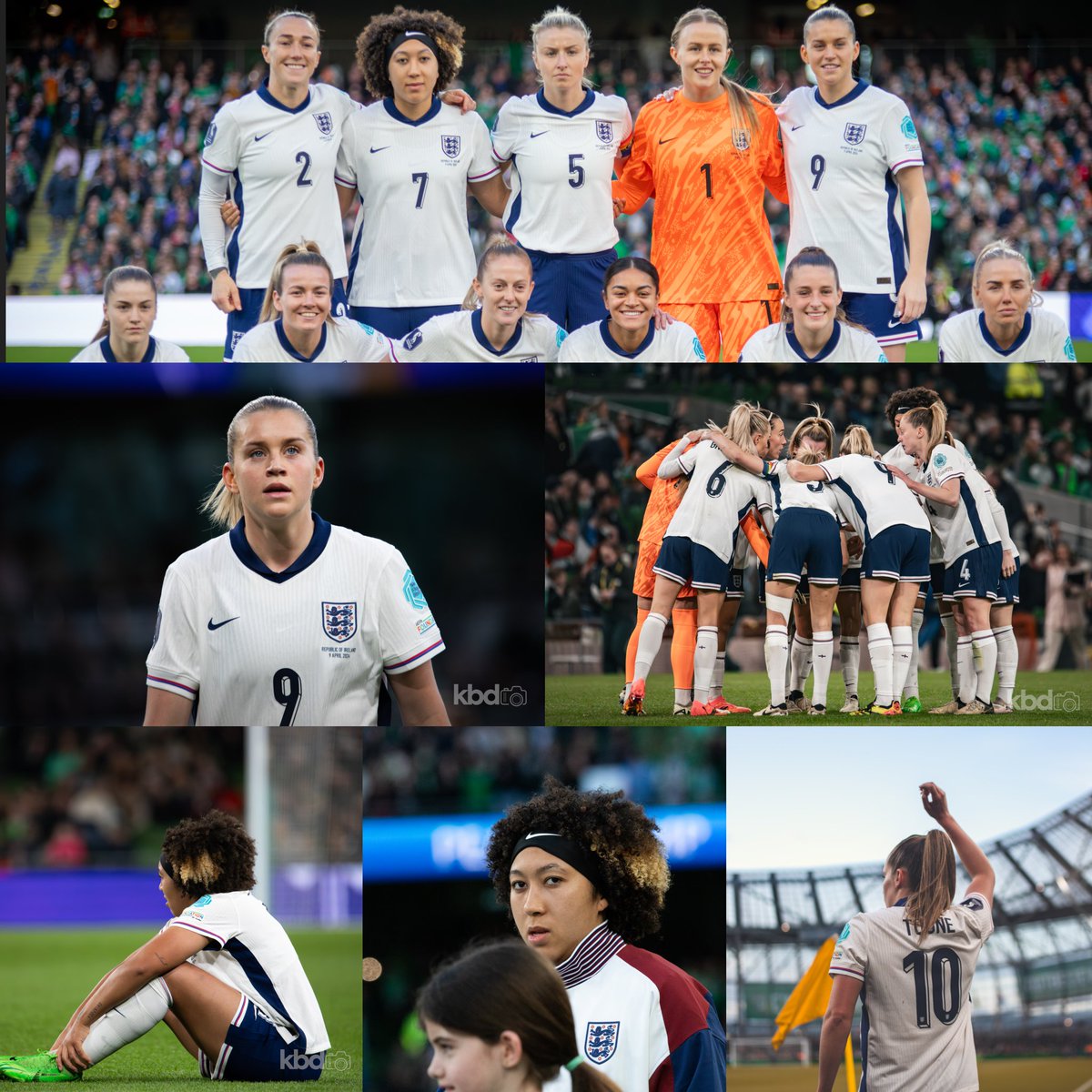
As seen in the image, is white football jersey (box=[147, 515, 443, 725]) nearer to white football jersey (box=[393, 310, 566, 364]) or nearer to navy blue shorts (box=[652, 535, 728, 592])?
navy blue shorts (box=[652, 535, 728, 592])

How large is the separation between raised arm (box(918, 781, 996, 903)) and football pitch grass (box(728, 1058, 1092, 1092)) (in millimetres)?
662

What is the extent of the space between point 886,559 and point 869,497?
0.86 feet

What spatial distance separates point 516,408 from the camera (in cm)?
682

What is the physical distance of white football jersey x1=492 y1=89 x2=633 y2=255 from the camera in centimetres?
770

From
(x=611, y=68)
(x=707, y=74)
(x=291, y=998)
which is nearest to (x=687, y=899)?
(x=291, y=998)

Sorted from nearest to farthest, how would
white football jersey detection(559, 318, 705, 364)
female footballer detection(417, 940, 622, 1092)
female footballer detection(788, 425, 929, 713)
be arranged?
female footballer detection(417, 940, 622, 1092)
female footballer detection(788, 425, 929, 713)
white football jersey detection(559, 318, 705, 364)

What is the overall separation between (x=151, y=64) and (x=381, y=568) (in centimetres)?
1594

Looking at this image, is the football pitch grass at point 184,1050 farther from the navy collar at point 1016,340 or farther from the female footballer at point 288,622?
the navy collar at point 1016,340

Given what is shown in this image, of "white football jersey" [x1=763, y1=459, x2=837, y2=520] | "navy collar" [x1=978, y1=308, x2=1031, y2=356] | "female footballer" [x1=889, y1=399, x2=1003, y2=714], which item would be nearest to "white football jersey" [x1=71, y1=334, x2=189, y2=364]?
"white football jersey" [x1=763, y1=459, x2=837, y2=520]

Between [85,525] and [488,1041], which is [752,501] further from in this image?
[488,1041]

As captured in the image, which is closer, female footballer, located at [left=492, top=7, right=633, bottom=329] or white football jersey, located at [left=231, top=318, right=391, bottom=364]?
white football jersey, located at [left=231, top=318, right=391, bottom=364]

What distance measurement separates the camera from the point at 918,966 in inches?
234

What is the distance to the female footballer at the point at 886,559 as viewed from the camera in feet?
21.1

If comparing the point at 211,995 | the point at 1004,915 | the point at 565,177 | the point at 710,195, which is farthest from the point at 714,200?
the point at 211,995
